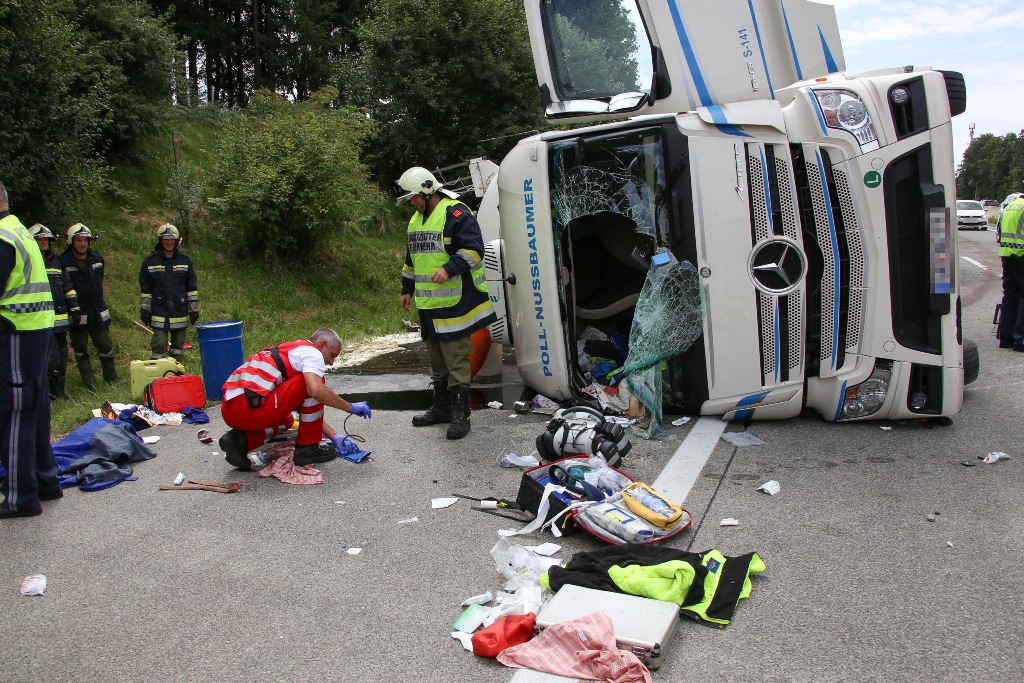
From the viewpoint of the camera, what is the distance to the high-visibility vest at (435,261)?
19.2ft

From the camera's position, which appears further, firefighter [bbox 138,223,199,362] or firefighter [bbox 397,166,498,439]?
firefighter [bbox 138,223,199,362]

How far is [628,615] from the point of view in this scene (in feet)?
9.77

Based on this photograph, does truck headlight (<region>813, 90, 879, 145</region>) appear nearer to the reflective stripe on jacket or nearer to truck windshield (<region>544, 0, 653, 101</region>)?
truck windshield (<region>544, 0, 653, 101</region>)

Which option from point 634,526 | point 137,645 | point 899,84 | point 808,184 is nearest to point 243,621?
point 137,645

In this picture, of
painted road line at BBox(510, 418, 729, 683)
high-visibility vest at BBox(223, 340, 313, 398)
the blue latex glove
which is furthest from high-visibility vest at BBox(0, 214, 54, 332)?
painted road line at BBox(510, 418, 729, 683)

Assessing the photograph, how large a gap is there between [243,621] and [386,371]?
17.6 feet

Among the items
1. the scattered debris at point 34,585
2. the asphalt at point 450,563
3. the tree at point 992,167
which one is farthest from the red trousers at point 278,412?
the tree at point 992,167

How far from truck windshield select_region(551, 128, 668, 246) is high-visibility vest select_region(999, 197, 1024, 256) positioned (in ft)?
15.6

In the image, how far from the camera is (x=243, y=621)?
3.21 metres

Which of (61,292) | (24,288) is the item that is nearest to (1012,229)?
(24,288)

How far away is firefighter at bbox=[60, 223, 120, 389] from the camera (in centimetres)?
797

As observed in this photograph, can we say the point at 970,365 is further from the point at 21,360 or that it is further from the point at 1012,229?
the point at 21,360

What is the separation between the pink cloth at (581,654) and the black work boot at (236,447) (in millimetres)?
2775

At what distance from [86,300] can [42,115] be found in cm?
292
